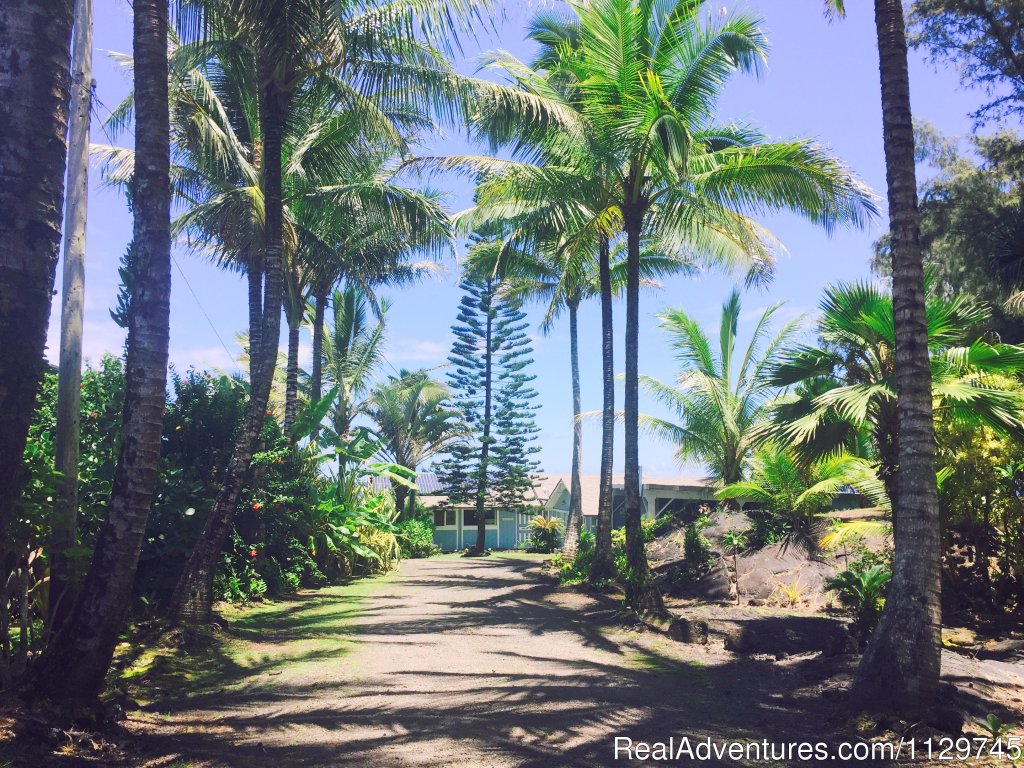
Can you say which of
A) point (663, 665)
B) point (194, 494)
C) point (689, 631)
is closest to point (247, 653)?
point (194, 494)

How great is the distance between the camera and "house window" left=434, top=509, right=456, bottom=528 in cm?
3850

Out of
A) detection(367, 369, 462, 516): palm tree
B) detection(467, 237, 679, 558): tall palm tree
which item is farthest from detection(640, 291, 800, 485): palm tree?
detection(367, 369, 462, 516): palm tree

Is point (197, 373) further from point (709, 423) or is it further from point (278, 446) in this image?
point (709, 423)

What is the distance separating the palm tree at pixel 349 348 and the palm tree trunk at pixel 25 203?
19.7 m

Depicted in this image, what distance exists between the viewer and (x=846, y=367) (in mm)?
8391

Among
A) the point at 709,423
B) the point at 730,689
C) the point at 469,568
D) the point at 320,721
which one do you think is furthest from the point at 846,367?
the point at 469,568

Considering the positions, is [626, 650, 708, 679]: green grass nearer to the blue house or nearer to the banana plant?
the banana plant

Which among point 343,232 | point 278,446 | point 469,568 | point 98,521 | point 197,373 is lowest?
point 469,568

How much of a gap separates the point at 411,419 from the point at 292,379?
17271mm

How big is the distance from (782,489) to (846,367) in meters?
6.77

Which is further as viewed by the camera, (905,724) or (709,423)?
(709,423)

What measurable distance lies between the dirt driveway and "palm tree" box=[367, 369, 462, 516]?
21.8 m

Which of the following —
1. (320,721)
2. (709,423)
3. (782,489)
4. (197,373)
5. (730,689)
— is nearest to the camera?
(320,721)

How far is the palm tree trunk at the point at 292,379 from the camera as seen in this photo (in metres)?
14.7
